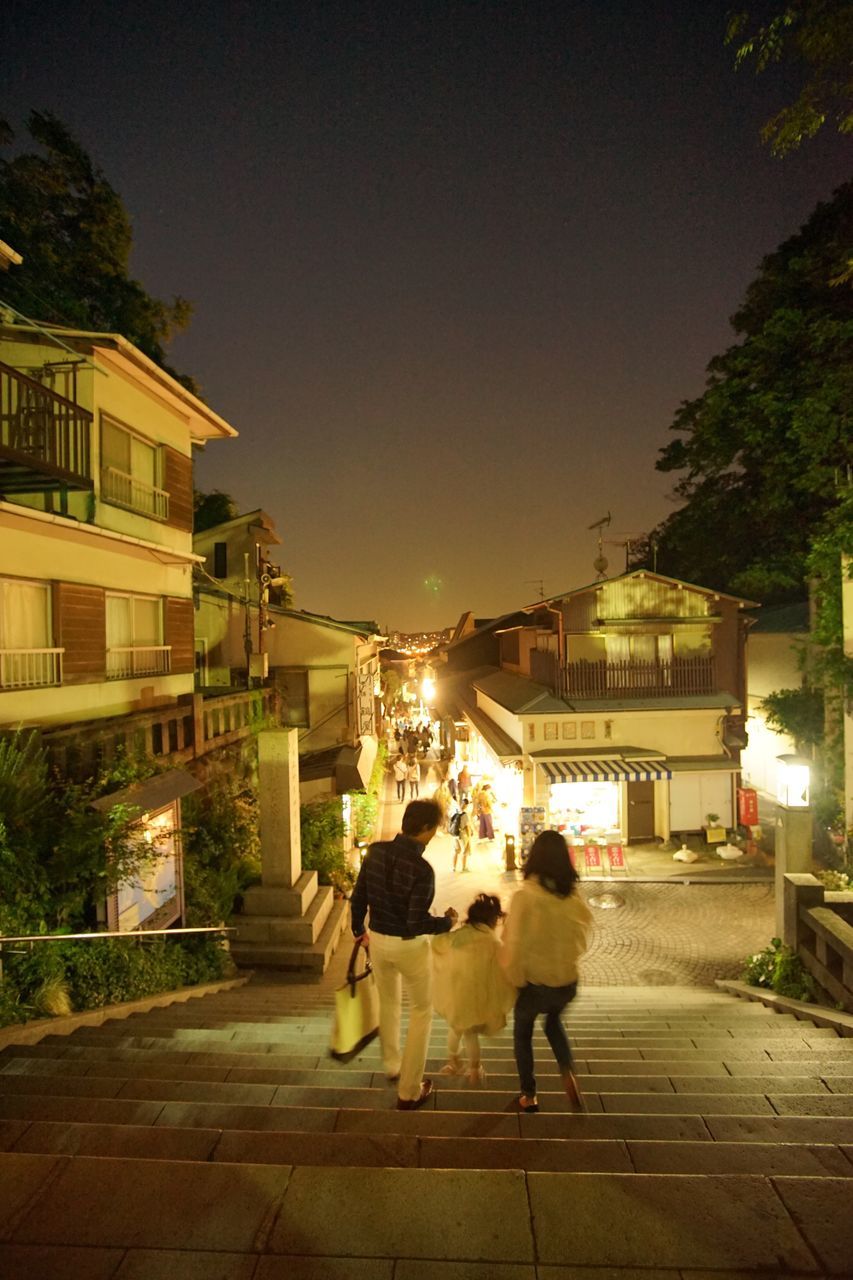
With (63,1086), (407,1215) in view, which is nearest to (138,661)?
(63,1086)

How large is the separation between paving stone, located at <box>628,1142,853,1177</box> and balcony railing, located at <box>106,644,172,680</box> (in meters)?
11.1

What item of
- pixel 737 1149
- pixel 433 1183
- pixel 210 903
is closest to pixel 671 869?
pixel 210 903

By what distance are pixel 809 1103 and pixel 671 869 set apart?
1451cm

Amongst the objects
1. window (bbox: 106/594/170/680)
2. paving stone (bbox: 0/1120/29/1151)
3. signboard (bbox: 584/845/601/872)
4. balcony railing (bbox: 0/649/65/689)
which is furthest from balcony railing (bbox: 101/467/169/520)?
signboard (bbox: 584/845/601/872)

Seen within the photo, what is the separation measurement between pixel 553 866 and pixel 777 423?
A: 21473mm

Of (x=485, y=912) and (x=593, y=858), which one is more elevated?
(x=485, y=912)

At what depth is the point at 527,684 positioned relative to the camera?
2369 cm

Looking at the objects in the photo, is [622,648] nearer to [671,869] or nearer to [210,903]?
[671,869]

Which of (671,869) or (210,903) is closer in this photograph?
(210,903)

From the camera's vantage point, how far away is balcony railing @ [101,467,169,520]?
11852 millimetres

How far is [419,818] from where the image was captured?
14.8 ft

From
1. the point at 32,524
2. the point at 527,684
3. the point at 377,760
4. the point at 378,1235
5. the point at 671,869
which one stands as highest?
the point at 32,524

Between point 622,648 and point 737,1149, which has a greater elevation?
point 622,648

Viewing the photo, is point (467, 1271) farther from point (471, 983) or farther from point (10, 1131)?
point (10, 1131)
